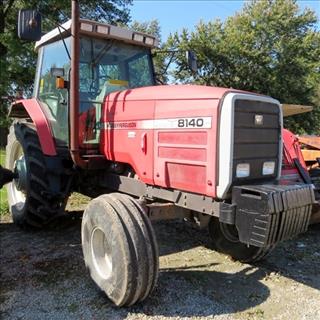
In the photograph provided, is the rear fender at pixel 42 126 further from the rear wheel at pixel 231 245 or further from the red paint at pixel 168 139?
the rear wheel at pixel 231 245

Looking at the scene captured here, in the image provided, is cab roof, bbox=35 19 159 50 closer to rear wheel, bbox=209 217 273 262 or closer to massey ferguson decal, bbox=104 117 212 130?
massey ferguson decal, bbox=104 117 212 130

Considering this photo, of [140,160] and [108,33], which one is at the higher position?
[108,33]

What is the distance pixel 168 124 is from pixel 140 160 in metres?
0.51

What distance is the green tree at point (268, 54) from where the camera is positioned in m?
25.6

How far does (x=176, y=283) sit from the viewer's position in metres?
4.22

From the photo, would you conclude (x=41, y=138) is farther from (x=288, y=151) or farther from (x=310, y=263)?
(x=310, y=263)

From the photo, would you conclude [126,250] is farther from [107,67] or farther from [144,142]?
[107,67]

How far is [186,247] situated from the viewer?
5418 mm

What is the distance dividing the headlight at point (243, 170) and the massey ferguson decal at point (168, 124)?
39cm

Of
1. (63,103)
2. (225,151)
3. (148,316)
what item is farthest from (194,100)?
(63,103)

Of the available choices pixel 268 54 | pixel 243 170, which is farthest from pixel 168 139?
pixel 268 54

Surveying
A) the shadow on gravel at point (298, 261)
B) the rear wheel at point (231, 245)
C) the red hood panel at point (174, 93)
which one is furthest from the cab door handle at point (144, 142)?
the shadow on gravel at point (298, 261)

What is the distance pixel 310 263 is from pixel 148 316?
2.28m

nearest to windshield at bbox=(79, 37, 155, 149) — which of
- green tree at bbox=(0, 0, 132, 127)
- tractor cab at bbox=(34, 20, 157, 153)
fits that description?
tractor cab at bbox=(34, 20, 157, 153)
